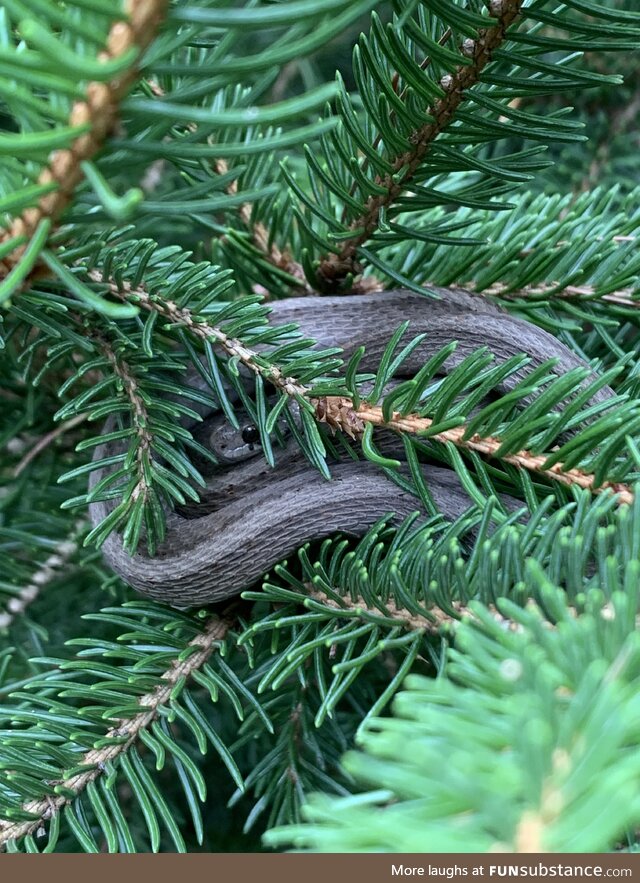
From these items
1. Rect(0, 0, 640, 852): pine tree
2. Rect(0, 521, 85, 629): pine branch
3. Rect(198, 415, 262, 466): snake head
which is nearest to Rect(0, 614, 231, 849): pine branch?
Rect(0, 0, 640, 852): pine tree

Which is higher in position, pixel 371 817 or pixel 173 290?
pixel 173 290

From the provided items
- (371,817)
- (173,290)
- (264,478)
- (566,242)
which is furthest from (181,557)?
(566,242)

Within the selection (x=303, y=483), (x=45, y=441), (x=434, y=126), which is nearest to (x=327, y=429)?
(x=303, y=483)

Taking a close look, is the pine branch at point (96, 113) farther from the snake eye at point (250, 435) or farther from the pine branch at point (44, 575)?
the pine branch at point (44, 575)
